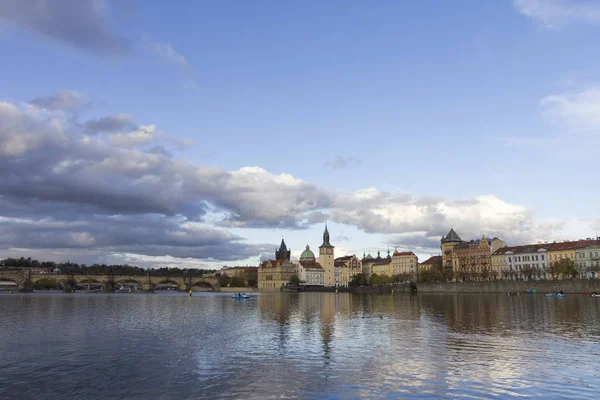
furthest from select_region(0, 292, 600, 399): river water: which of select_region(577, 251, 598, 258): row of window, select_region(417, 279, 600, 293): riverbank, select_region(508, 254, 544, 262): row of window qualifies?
select_region(508, 254, 544, 262): row of window

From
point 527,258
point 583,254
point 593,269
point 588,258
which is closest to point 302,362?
point 593,269

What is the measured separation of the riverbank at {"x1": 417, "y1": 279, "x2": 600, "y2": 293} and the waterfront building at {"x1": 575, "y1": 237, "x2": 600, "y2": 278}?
997 inches

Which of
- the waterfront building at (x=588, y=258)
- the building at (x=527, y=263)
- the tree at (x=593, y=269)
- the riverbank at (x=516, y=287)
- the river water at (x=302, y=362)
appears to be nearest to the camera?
the river water at (x=302, y=362)

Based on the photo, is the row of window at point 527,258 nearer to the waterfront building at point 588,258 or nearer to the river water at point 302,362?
the waterfront building at point 588,258

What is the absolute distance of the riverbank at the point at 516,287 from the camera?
5477 inches

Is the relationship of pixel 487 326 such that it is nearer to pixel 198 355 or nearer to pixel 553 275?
pixel 198 355

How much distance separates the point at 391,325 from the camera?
172 ft

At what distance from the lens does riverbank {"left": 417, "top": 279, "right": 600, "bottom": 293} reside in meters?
139

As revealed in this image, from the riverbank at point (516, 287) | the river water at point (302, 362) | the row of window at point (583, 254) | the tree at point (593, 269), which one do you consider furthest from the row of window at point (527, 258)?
the river water at point (302, 362)

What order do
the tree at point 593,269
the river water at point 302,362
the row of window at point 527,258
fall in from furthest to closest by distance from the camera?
the row of window at point 527,258 < the tree at point 593,269 < the river water at point 302,362

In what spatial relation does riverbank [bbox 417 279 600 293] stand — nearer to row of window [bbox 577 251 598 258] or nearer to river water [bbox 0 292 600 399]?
row of window [bbox 577 251 598 258]

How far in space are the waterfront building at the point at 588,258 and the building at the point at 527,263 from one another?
11796mm

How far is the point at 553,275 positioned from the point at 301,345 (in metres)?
161

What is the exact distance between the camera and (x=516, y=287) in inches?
6102
